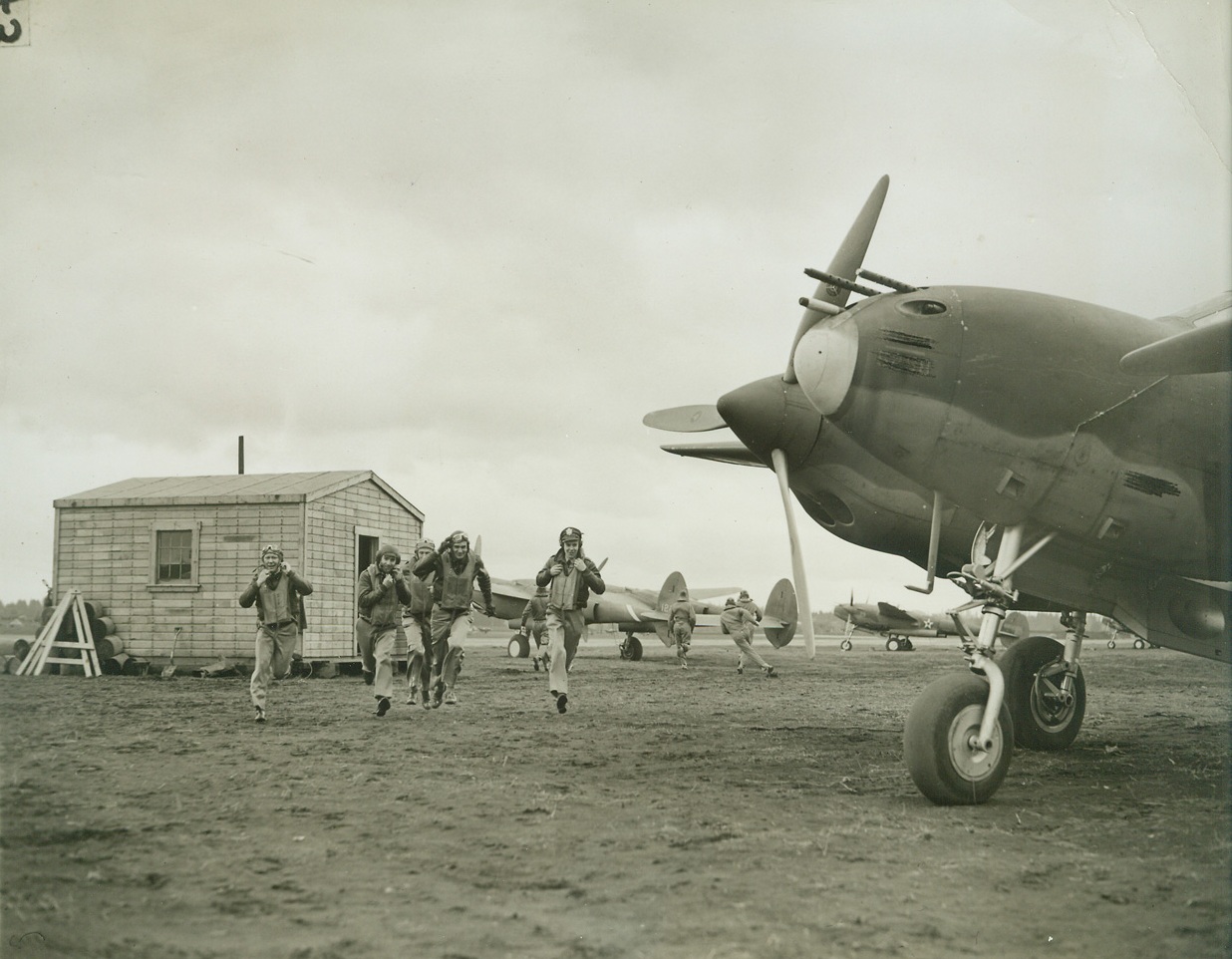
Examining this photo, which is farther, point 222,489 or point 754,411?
point 222,489

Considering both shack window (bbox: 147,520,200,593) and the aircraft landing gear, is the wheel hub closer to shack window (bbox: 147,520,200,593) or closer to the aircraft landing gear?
the aircraft landing gear

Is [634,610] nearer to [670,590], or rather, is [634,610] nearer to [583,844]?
[670,590]

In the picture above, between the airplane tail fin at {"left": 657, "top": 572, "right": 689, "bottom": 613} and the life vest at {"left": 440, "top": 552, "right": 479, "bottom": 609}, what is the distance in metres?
15.8

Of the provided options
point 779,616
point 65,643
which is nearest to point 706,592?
point 779,616

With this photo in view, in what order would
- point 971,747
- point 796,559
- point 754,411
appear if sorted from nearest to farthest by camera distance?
1. point 971,747
2. point 796,559
3. point 754,411

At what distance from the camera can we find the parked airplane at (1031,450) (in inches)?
255

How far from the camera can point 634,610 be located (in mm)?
27656

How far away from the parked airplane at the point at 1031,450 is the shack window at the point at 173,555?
14733 mm

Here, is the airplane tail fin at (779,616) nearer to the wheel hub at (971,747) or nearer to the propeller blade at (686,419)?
the propeller blade at (686,419)

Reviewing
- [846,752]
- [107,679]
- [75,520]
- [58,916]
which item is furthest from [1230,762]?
[75,520]

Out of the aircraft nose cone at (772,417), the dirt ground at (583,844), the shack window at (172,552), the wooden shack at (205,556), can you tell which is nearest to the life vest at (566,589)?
the dirt ground at (583,844)

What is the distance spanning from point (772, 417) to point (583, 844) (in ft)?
13.1

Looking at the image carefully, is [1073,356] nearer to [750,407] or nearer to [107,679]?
[750,407]

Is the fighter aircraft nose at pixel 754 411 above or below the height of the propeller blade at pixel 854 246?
below
